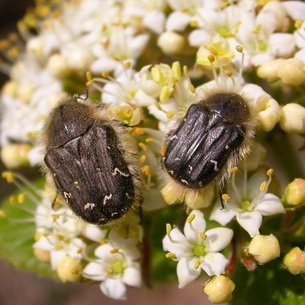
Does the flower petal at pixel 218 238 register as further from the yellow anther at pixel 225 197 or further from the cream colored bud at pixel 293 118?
the cream colored bud at pixel 293 118

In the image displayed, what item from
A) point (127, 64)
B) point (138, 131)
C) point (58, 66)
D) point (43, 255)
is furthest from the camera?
point (58, 66)

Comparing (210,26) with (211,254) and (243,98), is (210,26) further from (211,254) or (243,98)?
(211,254)

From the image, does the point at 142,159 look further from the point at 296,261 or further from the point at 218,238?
the point at 296,261

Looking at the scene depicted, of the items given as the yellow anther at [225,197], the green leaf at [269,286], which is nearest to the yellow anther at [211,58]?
the yellow anther at [225,197]

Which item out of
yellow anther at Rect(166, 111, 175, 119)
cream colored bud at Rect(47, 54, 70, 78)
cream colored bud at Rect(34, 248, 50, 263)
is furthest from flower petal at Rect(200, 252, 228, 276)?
cream colored bud at Rect(47, 54, 70, 78)

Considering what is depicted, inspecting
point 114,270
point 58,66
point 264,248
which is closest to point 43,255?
point 114,270

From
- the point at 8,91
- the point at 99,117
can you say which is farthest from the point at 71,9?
A: the point at 99,117
